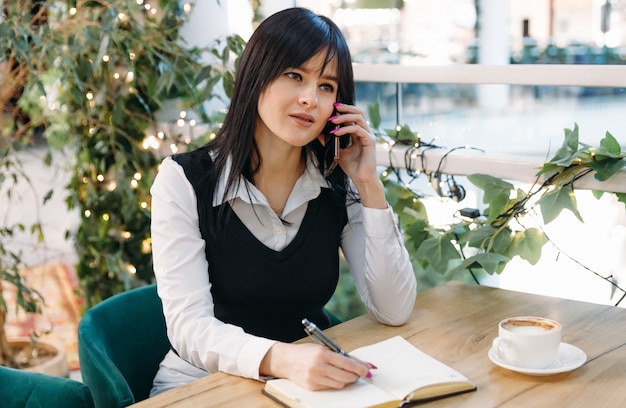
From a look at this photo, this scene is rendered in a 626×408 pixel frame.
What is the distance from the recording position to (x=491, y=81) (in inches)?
83.3

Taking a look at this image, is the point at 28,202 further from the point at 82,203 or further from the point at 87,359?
the point at 87,359

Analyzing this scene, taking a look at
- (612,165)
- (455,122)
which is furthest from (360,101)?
(612,165)

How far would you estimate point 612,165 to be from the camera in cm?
179

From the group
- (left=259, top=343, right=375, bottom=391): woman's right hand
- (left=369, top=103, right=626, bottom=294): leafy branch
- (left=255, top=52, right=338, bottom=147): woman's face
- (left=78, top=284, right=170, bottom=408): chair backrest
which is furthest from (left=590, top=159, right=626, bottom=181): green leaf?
(left=78, top=284, right=170, bottom=408): chair backrest

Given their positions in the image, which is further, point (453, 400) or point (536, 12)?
point (536, 12)

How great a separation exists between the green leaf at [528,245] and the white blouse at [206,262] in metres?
0.33

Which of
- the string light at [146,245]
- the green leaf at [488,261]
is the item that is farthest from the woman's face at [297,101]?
the string light at [146,245]

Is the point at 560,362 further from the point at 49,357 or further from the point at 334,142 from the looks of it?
the point at 49,357

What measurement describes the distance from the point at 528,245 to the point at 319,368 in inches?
33.2

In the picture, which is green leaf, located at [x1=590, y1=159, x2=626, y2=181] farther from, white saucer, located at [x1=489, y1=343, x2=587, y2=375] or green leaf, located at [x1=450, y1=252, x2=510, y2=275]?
white saucer, located at [x1=489, y1=343, x2=587, y2=375]

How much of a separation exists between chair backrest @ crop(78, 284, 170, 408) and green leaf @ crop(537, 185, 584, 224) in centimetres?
93

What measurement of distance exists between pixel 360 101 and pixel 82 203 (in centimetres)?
126

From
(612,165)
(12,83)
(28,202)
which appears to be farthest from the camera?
(28,202)

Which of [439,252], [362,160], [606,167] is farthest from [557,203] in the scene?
[362,160]
